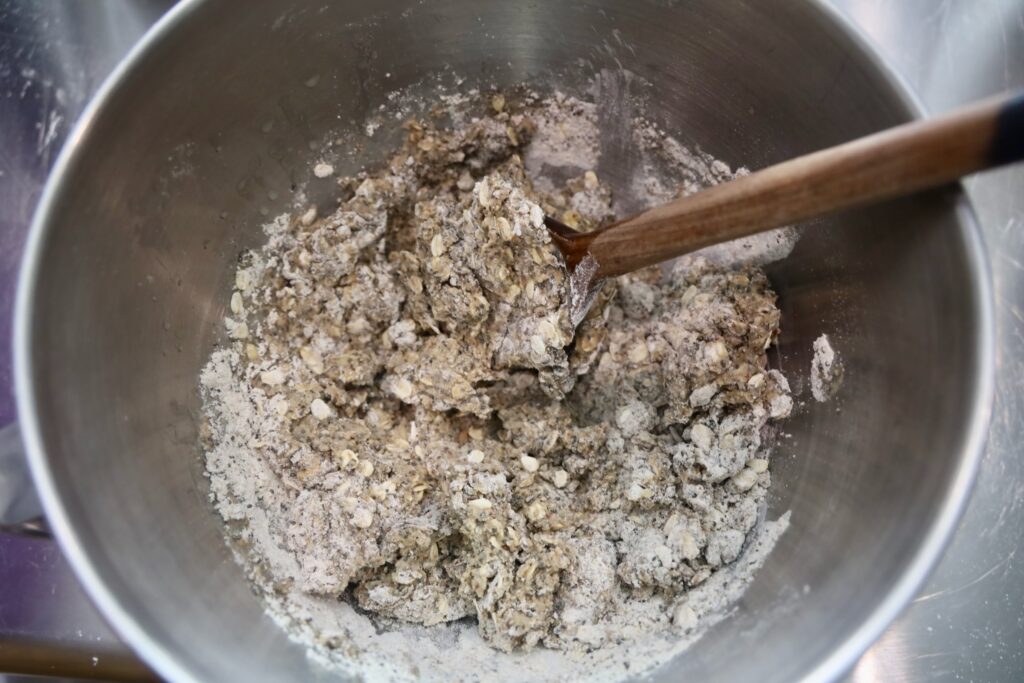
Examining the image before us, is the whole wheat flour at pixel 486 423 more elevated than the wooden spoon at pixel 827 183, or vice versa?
the wooden spoon at pixel 827 183

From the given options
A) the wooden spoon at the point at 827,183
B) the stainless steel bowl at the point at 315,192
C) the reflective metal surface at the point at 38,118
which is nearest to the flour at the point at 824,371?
the stainless steel bowl at the point at 315,192

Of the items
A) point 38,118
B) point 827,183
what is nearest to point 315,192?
point 38,118

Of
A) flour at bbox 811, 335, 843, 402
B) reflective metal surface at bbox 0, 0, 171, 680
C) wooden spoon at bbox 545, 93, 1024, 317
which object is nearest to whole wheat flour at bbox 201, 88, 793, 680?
→ flour at bbox 811, 335, 843, 402

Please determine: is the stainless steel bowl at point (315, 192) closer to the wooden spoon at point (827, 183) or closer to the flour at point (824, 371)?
the flour at point (824, 371)

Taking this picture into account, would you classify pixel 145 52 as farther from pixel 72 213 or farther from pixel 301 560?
pixel 301 560

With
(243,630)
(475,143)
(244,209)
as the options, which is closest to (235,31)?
(244,209)

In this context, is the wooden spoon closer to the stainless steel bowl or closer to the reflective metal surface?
the stainless steel bowl
